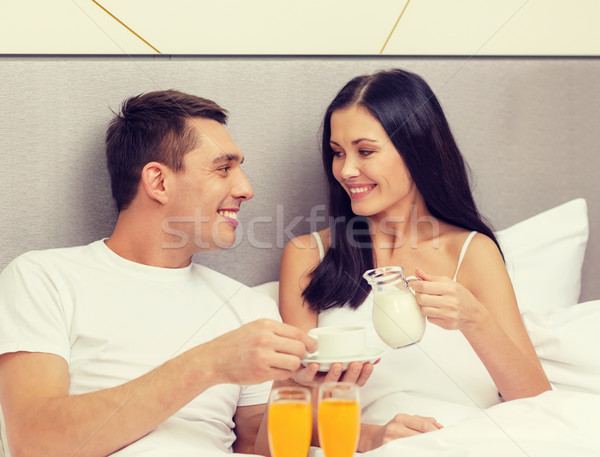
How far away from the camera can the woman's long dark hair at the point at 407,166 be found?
5.41ft

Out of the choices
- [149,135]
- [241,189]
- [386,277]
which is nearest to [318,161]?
[241,189]

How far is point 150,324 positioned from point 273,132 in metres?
0.80

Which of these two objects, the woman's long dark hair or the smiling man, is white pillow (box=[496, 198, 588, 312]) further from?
the smiling man

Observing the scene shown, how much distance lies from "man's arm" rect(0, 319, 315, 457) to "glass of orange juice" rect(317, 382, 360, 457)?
0.10 m

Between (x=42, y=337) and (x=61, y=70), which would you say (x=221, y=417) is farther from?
(x=61, y=70)

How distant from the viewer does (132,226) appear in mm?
1529

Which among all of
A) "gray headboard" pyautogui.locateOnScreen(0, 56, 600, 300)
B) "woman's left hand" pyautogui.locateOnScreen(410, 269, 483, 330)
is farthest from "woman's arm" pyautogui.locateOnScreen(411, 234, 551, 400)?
"gray headboard" pyautogui.locateOnScreen(0, 56, 600, 300)

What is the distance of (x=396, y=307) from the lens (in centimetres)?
124

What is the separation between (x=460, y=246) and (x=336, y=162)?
16.9 inches

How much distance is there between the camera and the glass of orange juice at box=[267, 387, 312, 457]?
0.99 m

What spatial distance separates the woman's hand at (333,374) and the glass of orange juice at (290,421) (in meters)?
0.13

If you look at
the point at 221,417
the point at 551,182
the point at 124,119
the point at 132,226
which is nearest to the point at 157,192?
the point at 132,226
